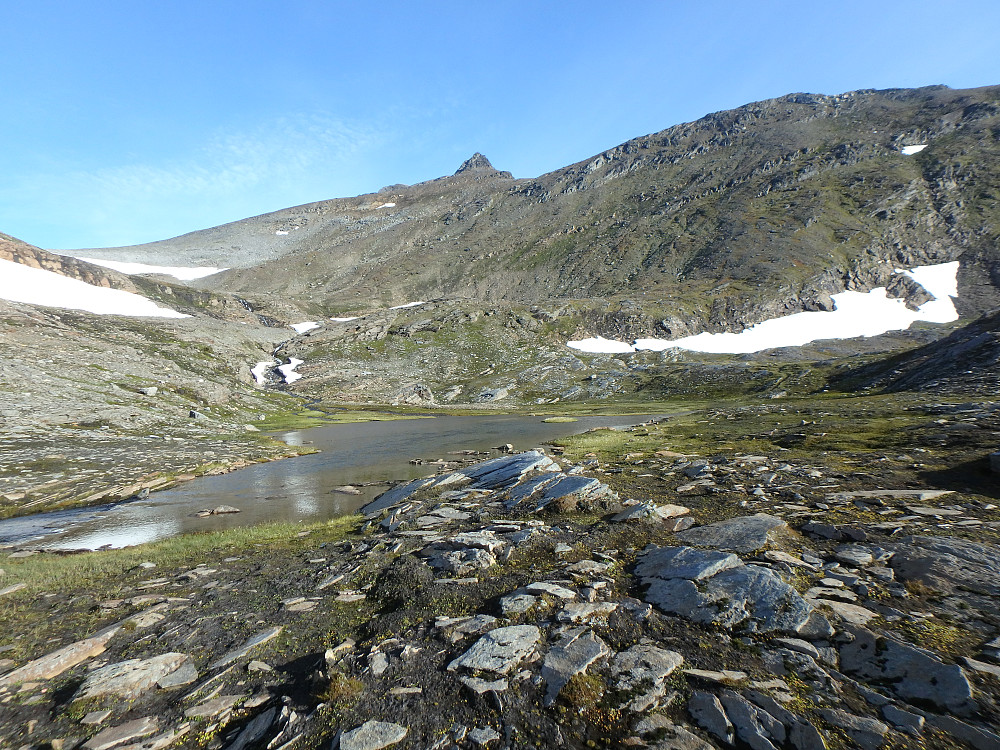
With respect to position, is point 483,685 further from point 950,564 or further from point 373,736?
point 950,564

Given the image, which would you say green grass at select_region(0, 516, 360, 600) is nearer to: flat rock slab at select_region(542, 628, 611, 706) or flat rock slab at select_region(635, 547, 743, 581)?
flat rock slab at select_region(542, 628, 611, 706)

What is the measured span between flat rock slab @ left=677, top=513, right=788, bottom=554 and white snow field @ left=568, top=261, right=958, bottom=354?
150809 millimetres

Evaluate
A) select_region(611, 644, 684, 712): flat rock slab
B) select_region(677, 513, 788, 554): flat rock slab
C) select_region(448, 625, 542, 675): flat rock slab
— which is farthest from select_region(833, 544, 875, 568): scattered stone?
select_region(448, 625, 542, 675): flat rock slab

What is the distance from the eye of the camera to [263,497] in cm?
3064

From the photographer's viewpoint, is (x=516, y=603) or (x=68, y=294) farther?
(x=68, y=294)

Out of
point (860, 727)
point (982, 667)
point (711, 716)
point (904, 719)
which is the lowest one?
point (711, 716)

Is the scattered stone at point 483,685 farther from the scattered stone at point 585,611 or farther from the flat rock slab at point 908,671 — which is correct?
the flat rock slab at point 908,671

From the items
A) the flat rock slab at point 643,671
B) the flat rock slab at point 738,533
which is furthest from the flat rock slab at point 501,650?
the flat rock slab at point 738,533

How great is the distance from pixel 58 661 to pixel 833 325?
21616cm

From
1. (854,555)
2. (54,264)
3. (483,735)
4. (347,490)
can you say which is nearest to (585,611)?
(483,735)

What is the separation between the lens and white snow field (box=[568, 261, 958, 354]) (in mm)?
160375

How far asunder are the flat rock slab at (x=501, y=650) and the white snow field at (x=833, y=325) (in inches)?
6170

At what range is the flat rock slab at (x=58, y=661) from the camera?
320 inches

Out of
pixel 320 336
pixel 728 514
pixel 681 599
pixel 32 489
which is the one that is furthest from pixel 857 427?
pixel 320 336
